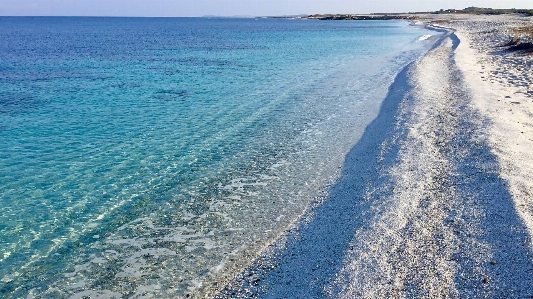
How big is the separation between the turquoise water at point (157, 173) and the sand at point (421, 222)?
35.3 inches

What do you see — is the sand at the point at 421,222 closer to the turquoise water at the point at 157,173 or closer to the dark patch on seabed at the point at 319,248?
the dark patch on seabed at the point at 319,248

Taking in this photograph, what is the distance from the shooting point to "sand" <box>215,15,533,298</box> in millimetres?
7230

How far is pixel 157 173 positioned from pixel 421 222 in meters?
8.24

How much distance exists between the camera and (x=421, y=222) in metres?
9.29

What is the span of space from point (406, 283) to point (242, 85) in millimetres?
23687

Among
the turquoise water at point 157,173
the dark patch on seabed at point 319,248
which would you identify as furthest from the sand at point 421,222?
the turquoise water at point 157,173

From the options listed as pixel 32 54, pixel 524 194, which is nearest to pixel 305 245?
pixel 524 194

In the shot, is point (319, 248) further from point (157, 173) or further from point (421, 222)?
A: point (157, 173)

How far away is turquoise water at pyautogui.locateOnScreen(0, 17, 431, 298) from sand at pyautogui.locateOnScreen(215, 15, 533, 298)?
2.94 feet

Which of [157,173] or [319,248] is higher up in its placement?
[157,173]

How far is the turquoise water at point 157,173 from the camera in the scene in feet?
28.8

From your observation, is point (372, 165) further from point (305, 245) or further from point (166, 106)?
point (166, 106)

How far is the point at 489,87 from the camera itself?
22.5 meters

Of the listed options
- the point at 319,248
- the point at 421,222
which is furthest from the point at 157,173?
the point at 421,222
